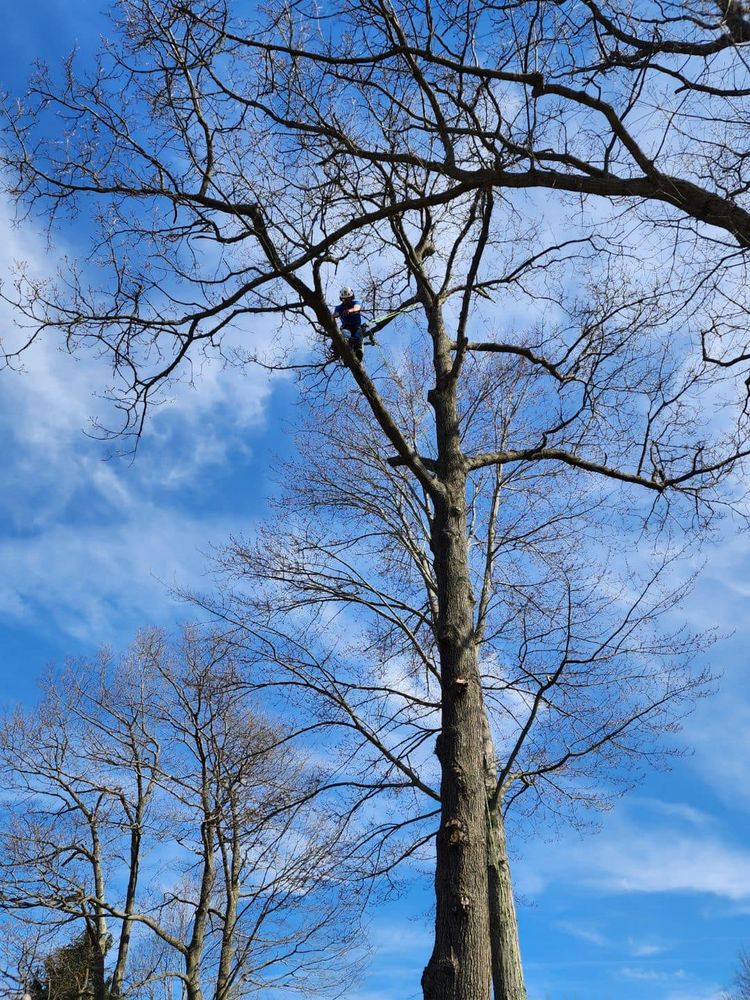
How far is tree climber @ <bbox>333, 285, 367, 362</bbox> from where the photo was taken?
244 inches

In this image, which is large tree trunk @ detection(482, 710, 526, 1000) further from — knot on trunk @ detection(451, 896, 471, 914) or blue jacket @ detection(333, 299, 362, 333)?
blue jacket @ detection(333, 299, 362, 333)

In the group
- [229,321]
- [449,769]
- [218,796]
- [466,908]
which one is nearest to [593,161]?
[229,321]

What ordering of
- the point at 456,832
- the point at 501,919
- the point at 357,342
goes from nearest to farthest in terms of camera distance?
the point at 456,832
the point at 357,342
the point at 501,919

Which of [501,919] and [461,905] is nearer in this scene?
[461,905]

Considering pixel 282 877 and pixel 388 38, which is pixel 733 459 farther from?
pixel 282 877

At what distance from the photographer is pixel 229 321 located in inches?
234

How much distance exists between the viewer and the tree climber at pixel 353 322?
6199 mm

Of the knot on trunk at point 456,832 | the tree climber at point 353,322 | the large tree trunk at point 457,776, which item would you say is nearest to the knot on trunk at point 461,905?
the large tree trunk at point 457,776

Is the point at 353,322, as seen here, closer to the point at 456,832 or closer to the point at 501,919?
the point at 456,832

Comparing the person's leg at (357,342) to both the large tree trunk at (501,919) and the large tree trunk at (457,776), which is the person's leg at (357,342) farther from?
the large tree trunk at (501,919)

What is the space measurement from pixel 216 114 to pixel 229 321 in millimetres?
1295

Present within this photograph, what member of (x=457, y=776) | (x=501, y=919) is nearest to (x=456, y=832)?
(x=457, y=776)

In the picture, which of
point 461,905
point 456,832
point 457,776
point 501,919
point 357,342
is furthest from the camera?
point 501,919

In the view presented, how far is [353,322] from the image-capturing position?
6230 millimetres
